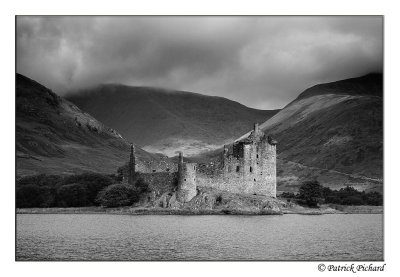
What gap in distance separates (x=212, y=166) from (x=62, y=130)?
11745 cm

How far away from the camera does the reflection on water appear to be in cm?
3259

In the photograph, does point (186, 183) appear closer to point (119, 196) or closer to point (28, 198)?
point (119, 196)

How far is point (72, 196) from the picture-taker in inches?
2795

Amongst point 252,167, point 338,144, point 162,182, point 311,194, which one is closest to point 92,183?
point 162,182

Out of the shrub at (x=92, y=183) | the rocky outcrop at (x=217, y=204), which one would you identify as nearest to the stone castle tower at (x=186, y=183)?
the rocky outcrop at (x=217, y=204)

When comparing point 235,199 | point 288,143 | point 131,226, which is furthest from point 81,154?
point 131,226

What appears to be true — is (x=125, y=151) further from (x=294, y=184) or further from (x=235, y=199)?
(x=235, y=199)

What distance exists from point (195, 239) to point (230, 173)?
2754 cm

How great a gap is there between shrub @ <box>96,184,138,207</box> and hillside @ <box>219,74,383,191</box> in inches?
2154

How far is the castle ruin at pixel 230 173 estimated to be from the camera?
64.2 m

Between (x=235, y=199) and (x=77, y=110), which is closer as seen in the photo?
(x=235, y=199)

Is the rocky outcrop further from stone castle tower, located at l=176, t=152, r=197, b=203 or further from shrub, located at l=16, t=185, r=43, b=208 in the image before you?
shrub, located at l=16, t=185, r=43, b=208

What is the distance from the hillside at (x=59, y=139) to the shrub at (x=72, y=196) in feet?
167
